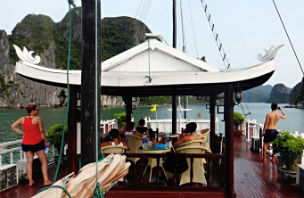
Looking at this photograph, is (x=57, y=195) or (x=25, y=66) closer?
(x=57, y=195)

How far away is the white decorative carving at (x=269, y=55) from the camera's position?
3304 millimetres

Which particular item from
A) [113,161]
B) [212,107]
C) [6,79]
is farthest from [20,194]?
[6,79]

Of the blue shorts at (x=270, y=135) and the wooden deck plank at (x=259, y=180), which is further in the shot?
the blue shorts at (x=270, y=135)

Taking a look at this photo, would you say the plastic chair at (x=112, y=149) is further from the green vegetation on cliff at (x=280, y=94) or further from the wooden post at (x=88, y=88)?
the green vegetation on cliff at (x=280, y=94)

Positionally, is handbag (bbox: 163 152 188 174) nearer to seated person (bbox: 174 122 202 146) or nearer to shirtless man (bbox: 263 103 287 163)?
seated person (bbox: 174 122 202 146)

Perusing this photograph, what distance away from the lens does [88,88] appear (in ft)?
7.31

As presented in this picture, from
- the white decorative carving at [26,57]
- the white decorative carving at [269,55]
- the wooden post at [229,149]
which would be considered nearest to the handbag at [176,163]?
the wooden post at [229,149]

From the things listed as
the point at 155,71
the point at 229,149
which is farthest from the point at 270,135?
the point at 155,71

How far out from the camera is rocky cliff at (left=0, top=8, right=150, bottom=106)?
259 ft

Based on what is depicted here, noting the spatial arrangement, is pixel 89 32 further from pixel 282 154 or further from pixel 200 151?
pixel 282 154

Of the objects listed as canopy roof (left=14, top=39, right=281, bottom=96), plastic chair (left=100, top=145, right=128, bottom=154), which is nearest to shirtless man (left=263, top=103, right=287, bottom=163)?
canopy roof (left=14, top=39, right=281, bottom=96)

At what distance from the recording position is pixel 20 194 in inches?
149

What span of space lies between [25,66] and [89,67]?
6.74 ft

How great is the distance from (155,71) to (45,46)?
103 meters
